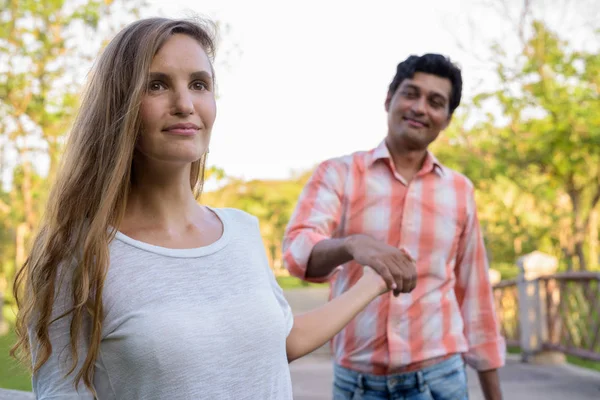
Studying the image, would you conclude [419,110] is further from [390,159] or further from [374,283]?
[374,283]

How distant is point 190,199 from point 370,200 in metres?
1.20

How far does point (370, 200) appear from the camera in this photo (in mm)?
A: 2717

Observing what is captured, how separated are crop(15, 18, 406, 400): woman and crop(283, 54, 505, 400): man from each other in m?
0.89

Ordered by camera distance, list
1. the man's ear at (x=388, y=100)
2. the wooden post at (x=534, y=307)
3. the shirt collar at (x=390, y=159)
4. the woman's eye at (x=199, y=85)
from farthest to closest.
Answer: the wooden post at (x=534, y=307)
the man's ear at (x=388, y=100)
the shirt collar at (x=390, y=159)
the woman's eye at (x=199, y=85)

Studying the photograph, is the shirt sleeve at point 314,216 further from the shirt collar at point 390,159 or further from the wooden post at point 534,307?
the wooden post at point 534,307

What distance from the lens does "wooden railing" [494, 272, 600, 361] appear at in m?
9.48

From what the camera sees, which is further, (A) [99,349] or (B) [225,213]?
(B) [225,213]

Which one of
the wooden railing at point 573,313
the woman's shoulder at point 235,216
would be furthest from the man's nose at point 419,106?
Answer: the wooden railing at point 573,313

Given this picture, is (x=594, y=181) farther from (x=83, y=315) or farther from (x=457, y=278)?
(x=83, y=315)

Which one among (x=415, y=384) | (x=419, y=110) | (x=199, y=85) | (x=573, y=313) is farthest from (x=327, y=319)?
(x=573, y=313)

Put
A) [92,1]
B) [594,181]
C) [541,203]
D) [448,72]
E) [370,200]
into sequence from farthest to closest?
1. [541,203]
2. [594,181]
3. [92,1]
4. [448,72]
5. [370,200]

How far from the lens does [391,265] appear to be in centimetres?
190

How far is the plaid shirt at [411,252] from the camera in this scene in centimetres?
261

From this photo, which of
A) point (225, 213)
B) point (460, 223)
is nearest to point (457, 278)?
point (460, 223)
